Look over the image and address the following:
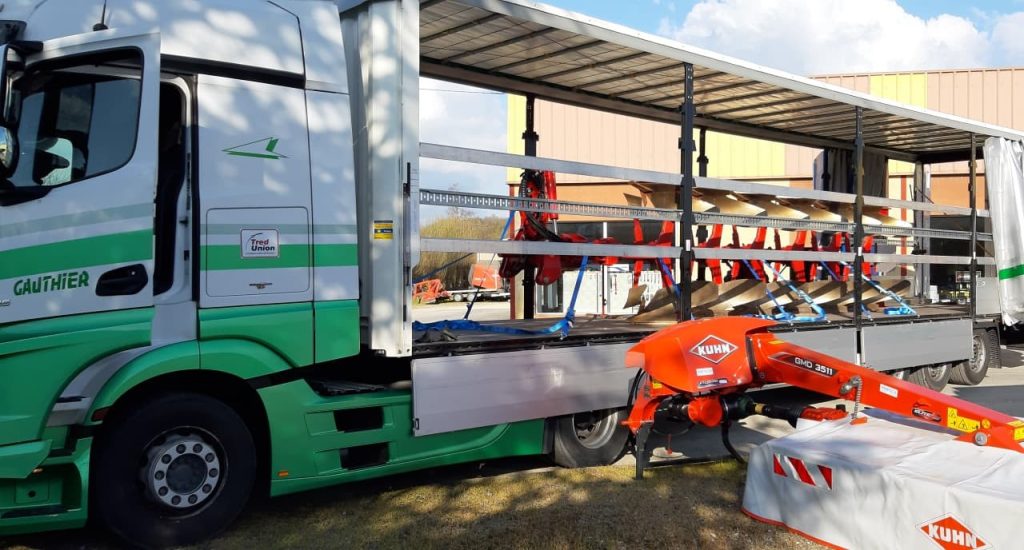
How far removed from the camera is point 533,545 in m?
4.41

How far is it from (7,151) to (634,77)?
17.8 ft

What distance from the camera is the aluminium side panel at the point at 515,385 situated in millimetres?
5152

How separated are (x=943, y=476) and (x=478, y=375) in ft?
8.74

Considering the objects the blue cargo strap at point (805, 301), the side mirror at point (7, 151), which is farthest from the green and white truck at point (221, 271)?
the blue cargo strap at point (805, 301)

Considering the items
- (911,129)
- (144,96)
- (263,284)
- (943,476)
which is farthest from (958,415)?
(911,129)

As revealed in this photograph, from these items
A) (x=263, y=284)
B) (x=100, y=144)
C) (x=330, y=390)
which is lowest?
(x=330, y=390)

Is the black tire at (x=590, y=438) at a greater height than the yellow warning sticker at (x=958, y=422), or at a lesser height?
lesser

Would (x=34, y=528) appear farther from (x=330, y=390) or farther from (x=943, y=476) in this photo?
(x=943, y=476)

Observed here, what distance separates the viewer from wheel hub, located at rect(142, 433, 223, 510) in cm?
439

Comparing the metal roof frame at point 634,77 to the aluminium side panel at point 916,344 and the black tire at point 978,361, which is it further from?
the black tire at point 978,361

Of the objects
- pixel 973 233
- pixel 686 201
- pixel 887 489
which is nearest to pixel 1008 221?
pixel 973 233

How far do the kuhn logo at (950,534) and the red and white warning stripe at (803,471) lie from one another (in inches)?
22.0

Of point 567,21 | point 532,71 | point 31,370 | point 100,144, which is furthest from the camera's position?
point 532,71

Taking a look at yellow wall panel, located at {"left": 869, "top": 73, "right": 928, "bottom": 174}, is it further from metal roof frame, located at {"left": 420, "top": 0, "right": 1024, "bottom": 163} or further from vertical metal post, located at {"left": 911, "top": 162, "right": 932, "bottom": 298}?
metal roof frame, located at {"left": 420, "top": 0, "right": 1024, "bottom": 163}
